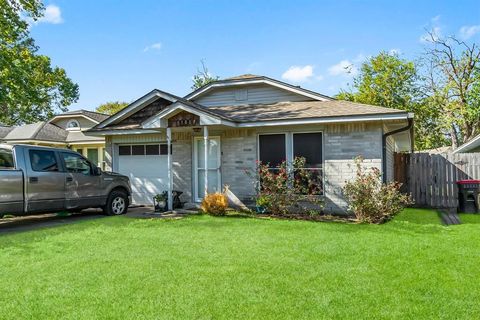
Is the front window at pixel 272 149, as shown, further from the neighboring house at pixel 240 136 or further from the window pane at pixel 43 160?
the window pane at pixel 43 160

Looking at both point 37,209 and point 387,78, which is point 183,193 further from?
point 387,78

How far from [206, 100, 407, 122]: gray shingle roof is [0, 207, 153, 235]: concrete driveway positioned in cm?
416

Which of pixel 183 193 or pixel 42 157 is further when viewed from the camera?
pixel 183 193

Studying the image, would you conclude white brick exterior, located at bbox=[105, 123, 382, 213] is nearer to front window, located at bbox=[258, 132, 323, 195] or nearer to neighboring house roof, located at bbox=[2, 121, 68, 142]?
front window, located at bbox=[258, 132, 323, 195]

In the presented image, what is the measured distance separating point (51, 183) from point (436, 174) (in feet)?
41.7

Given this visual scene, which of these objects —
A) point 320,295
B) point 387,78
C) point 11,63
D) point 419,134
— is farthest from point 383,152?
point 419,134

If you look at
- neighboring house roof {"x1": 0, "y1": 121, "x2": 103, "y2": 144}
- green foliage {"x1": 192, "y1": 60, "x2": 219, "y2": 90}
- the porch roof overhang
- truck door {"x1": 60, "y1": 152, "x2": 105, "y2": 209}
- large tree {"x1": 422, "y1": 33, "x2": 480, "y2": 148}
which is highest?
green foliage {"x1": 192, "y1": 60, "x2": 219, "y2": 90}

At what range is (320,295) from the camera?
4.27 meters

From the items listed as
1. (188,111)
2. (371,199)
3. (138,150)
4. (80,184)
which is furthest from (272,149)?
(80,184)

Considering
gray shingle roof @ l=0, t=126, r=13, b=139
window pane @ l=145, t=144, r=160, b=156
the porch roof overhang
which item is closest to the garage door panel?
window pane @ l=145, t=144, r=160, b=156

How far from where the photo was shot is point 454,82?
29.3m

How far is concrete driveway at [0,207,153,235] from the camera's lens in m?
9.52

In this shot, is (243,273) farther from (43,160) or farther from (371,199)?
(43,160)

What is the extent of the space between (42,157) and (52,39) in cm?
1261
